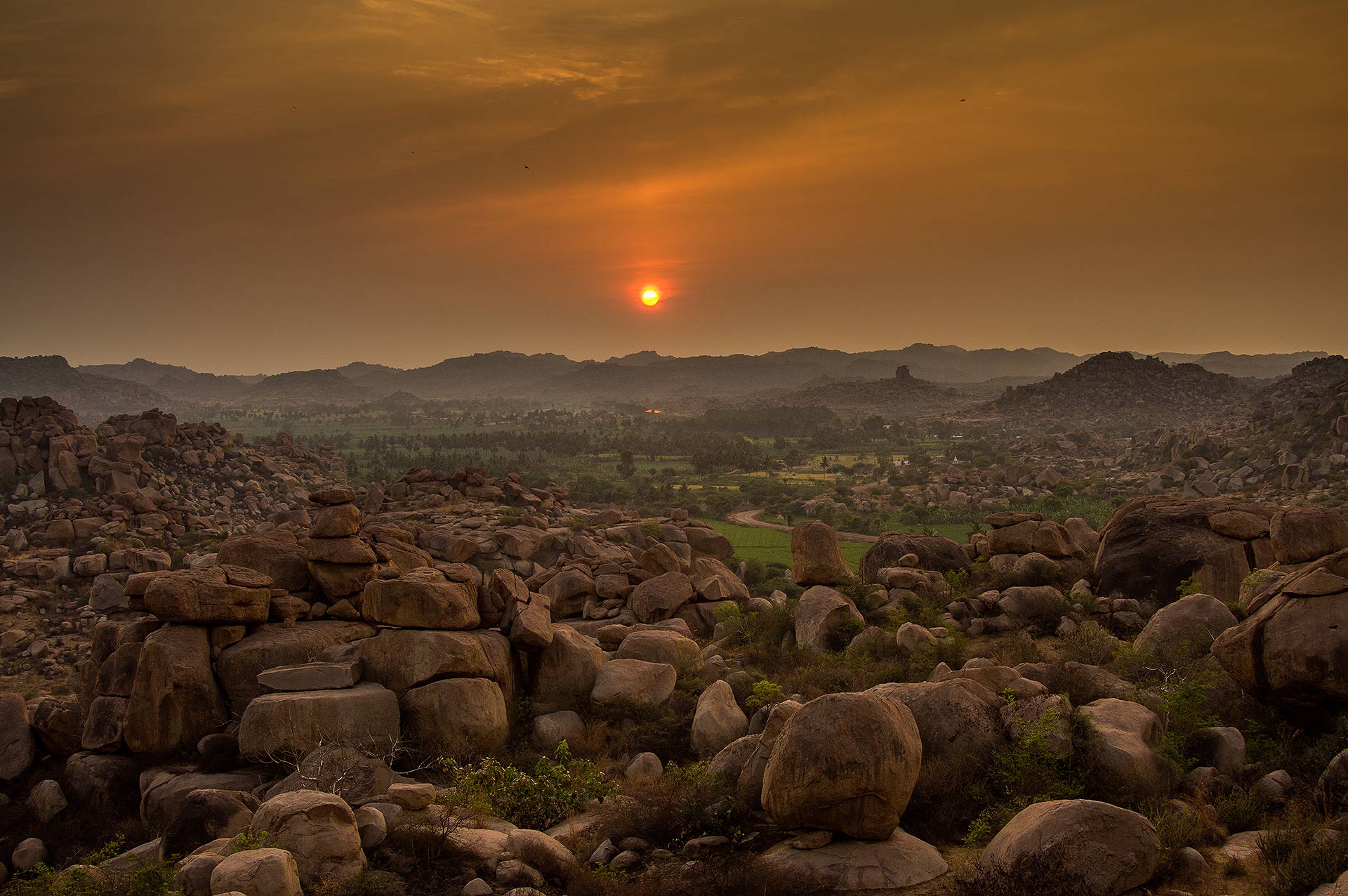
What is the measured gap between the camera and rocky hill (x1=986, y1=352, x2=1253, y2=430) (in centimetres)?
14750

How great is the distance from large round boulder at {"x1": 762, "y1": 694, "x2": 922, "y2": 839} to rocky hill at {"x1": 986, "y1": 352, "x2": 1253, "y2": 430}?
492ft

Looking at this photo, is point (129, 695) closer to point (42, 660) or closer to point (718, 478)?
point (42, 660)

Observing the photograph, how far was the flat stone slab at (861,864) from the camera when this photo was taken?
9227 millimetres

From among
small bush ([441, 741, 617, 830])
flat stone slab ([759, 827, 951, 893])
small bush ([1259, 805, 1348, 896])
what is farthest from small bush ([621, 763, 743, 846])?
small bush ([1259, 805, 1348, 896])

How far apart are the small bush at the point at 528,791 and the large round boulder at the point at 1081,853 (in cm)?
641

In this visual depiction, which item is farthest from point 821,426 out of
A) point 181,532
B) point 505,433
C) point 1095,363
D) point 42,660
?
point 42,660

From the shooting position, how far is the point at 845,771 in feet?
31.9

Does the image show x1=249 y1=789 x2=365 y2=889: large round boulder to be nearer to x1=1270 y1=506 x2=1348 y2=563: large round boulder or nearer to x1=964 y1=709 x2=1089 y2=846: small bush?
x1=964 y1=709 x2=1089 y2=846: small bush

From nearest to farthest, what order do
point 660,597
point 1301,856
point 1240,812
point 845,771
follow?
1. point 1301,856
2. point 845,771
3. point 1240,812
4. point 660,597

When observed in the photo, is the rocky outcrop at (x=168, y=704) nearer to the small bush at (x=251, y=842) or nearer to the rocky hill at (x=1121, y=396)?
the small bush at (x=251, y=842)

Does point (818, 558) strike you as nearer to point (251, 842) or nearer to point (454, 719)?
point (454, 719)

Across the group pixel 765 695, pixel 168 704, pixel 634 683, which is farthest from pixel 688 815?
pixel 168 704

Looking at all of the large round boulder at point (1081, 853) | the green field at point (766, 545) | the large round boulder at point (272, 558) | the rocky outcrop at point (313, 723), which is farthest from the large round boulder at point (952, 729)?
the green field at point (766, 545)

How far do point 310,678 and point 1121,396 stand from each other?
562 feet
